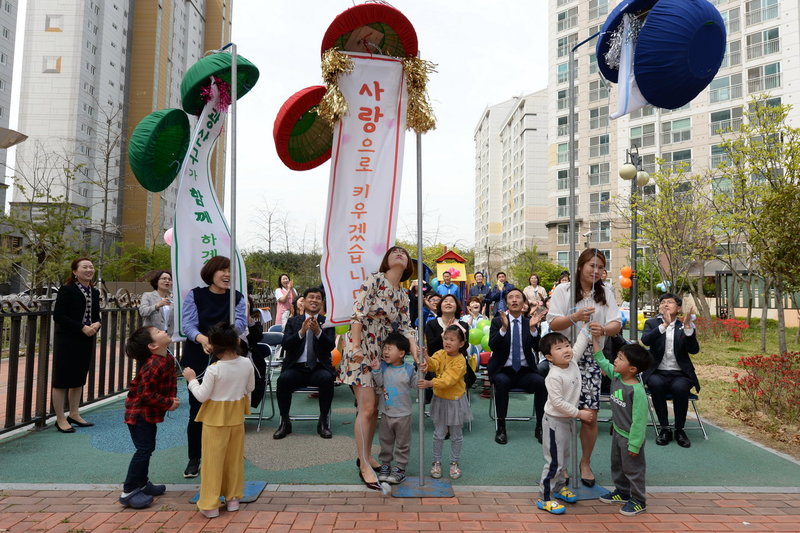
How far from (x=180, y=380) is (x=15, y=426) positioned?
3050mm

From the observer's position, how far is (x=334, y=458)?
463cm

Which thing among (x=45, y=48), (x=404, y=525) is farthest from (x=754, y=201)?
(x=45, y=48)

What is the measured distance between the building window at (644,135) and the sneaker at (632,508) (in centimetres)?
3750

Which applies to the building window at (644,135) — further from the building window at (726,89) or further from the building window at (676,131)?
the building window at (726,89)

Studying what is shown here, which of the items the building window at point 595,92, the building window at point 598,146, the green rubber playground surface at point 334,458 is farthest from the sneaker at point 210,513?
the building window at point 595,92

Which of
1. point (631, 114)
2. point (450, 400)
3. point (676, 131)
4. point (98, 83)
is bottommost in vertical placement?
point (450, 400)

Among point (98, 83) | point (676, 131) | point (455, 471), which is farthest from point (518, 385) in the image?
point (98, 83)

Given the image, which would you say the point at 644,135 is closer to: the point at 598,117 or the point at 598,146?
the point at 598,146

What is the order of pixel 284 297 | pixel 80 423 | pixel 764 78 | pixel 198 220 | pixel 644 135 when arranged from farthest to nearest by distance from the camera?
pixel 644 135
pixel 764 78
pixel 284 297
pixel 80 423
pixel 198 220

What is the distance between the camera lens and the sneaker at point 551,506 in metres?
3.51

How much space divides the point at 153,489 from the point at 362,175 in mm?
2850

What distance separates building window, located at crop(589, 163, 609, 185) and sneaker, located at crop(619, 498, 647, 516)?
40207 millimetres

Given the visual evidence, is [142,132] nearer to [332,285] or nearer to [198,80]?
[198,80]

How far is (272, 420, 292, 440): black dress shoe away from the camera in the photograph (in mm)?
5259
